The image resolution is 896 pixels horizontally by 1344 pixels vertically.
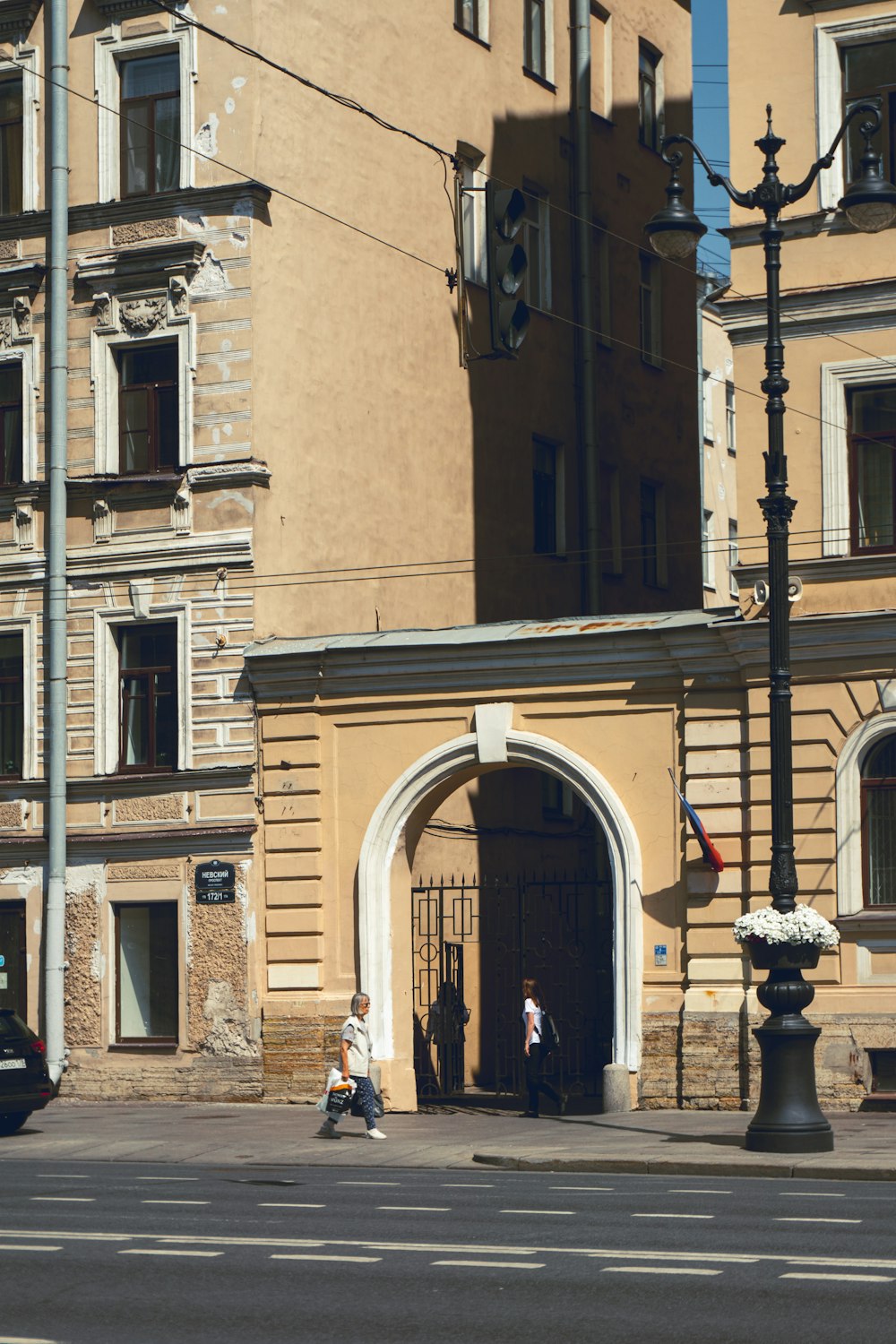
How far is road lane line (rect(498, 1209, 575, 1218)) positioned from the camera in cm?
1522

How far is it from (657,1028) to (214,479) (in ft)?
29.7

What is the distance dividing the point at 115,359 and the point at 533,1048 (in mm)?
10802

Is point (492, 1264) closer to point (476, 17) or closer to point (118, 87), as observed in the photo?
point (118, 87)

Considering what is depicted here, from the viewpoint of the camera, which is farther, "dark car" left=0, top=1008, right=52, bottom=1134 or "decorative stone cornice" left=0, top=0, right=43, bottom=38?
"decorative stone cornice" left=0, top=0, right=43, bottom=38

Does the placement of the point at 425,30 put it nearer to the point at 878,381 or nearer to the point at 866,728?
the point at 878,381

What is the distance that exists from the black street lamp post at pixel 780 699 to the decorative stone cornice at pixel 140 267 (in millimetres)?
9931

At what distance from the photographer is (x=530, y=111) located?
1419 inches

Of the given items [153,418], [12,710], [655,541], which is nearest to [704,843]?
[153,418]

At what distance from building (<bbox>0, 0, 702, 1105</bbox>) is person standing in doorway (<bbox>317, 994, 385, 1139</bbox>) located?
3637 millimetres

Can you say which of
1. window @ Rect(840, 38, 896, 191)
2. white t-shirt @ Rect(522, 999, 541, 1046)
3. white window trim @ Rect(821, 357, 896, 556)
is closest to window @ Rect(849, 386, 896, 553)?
white window trim @ Rect(821, 357, 896, 556)

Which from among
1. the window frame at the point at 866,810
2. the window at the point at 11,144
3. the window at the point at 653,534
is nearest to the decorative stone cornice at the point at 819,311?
the window frame at the point at 866,810

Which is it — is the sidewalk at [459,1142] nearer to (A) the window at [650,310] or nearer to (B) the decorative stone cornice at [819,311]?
(B) the decorative stone cornice at [819,311]

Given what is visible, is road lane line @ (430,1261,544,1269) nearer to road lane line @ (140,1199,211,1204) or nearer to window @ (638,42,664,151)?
road lane line @ (140,1199,211,1204)

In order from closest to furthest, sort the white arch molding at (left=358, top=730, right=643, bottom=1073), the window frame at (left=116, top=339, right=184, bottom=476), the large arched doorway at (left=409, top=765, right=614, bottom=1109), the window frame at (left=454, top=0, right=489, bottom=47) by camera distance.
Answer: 1. the white arch molding at (left=358, top=730, right=643, bottom=1073)
2. the large arched doorway at (left=409, top=765, right=614, bottom=1109)
3. the window frame at (left=116, top=339, right=184, bottom=476)
4. the window frame at (left=454, top=0, right=489, bottom=47)
